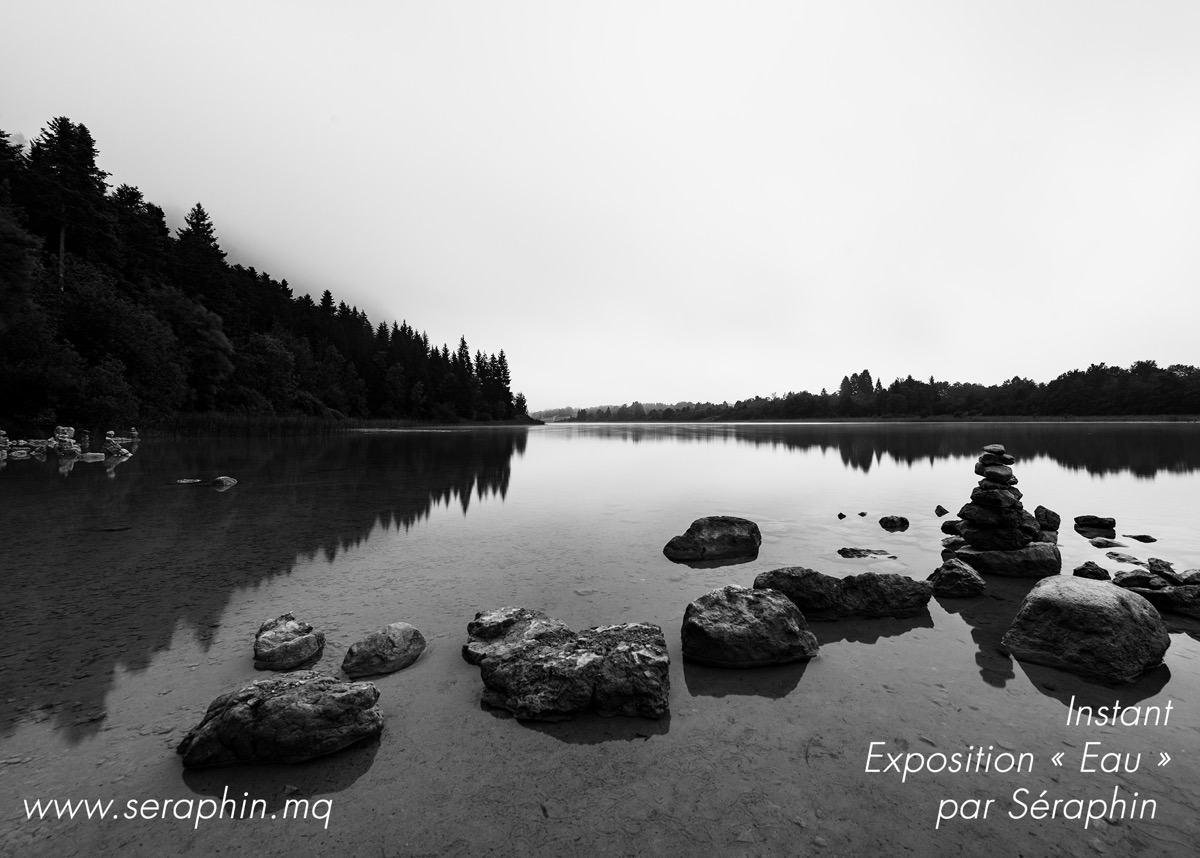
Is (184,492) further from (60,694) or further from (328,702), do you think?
(328,702)

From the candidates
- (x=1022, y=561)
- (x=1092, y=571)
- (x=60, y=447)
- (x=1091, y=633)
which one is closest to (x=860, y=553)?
(x=1022, y=561)

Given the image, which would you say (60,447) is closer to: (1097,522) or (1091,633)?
(1091,633)

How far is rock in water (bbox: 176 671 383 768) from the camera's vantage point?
3971 millimetres

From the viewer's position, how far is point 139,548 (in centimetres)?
1042

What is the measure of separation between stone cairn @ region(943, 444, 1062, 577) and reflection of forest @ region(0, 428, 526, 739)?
13.8 m

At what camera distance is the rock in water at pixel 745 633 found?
5.87 meters

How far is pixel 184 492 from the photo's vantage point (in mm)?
17312

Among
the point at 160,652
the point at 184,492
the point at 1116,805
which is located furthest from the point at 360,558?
the point at 184,492

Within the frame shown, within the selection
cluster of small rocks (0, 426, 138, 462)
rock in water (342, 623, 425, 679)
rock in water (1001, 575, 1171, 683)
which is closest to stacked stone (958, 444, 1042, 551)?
rock in water (1001, 575, 1171, 683)

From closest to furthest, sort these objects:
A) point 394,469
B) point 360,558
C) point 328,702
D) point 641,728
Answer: point 328,702
point 641,728
point 360,558
point 394,469

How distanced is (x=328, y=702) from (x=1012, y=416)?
192969 millimetres

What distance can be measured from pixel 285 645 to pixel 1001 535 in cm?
1381

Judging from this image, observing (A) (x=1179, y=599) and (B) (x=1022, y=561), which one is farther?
(B) (x=1022, y=561)

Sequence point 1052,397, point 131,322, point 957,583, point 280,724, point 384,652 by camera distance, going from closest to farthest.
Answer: point 280,724 → point 384,652 → point 957,583 → point 131,322 → point 1052,397
